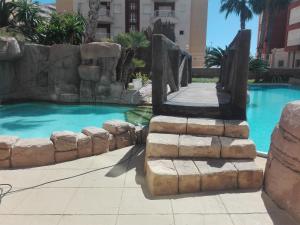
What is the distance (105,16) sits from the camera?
1215 inches

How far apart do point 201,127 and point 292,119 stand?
119 cm

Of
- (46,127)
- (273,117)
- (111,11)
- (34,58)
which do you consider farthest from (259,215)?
(111,11)

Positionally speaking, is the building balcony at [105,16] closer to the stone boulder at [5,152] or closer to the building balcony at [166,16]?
the building balcony at [166,16]

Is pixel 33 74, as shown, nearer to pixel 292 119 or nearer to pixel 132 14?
pixel 292 119

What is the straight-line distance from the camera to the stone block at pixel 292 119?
2555 mm

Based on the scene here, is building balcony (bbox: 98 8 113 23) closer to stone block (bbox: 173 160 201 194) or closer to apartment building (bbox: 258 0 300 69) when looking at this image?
apartment building (bbox: 258 0 300 69)

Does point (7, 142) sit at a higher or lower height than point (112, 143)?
higher

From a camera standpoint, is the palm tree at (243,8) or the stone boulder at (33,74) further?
the palm tree at (243,8)

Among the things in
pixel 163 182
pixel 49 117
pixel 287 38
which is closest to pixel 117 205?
pixel 163 182

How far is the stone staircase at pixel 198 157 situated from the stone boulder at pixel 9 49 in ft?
28.3

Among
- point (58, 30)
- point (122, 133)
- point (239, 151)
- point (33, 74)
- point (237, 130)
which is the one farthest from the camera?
point (58, 30)

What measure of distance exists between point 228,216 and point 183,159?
0.90 meters

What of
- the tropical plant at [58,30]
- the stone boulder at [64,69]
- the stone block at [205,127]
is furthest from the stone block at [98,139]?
the tropical plant at [58,30]

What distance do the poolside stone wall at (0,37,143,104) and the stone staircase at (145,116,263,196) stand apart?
7.98 meters
